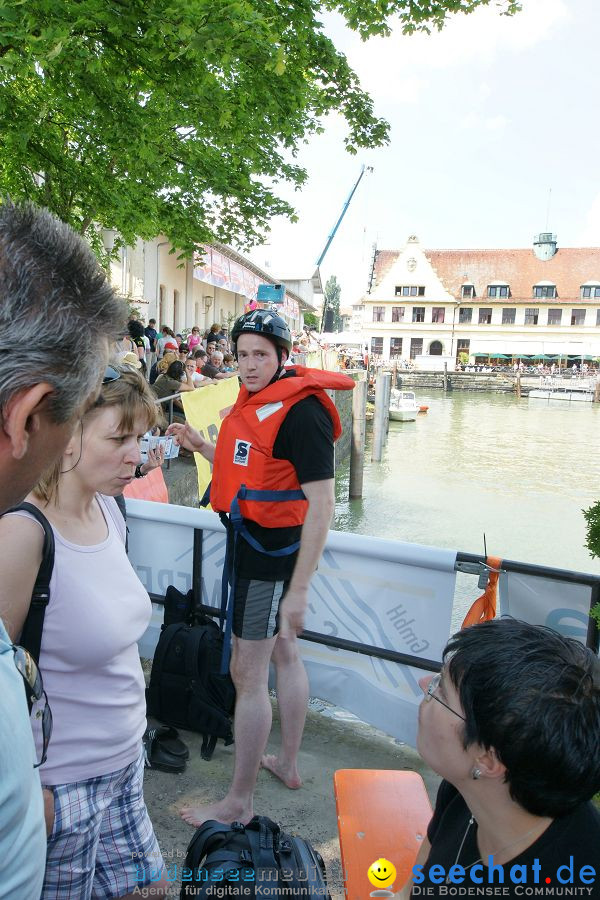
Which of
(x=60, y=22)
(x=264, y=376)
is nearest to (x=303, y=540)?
(x=264, y=376)

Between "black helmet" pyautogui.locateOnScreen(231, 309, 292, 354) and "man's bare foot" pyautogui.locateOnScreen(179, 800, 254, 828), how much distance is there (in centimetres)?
191

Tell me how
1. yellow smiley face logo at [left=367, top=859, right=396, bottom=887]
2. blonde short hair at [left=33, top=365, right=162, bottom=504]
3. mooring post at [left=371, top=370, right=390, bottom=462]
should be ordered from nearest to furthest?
yellow smiley face logo at [left=367, top=859, right=396, bottom=887] < blonde short hair at [left=33, top=365, right=162, bottom=504] < mooring post at [left=371, top=370, right=390, bottom=462]

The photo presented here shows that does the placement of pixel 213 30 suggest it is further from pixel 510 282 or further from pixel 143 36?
pixel 510 282

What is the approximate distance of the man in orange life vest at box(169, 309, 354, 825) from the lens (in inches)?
98.3

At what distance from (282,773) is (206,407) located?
4.41m

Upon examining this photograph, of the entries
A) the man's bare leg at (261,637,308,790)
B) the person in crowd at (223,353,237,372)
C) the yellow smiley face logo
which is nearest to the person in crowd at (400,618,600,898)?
the yellow smiley face logo

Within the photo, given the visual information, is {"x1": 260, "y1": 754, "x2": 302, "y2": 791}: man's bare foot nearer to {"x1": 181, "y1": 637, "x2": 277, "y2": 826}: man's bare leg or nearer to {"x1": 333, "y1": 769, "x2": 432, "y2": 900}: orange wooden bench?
{"x1": 181, "y1": 637, "x2": 277, "y2": 826}: man's bare leg

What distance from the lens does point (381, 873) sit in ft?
5.65

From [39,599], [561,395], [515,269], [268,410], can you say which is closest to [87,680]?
[39,599]

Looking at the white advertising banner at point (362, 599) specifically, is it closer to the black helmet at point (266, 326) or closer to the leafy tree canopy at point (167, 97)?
the black helmet at point (266, 326)

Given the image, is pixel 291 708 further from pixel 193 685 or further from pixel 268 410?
pixel 268 410

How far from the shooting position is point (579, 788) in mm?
1264

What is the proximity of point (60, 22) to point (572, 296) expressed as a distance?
67.9m

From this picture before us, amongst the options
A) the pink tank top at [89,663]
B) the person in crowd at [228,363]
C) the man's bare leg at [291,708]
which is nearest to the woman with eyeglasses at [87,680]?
the pink tank top at [89,663]
